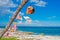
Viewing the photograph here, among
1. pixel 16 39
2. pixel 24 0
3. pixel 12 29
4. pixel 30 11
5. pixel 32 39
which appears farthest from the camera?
pixel 32 39

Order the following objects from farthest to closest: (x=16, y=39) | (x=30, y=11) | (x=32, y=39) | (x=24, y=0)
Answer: (x=32, y=39)
(x=16, y=39)
(x=30, y=11)
(x=24, y=0)

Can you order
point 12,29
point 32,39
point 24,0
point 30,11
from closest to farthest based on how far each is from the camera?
point 24,0
point 30,11
point 12,29
point 32,39

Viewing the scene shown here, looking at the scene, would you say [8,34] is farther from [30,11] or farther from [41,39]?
[30,11]

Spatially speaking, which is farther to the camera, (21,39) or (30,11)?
(21,39)

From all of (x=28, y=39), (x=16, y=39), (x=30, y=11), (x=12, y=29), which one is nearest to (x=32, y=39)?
(x=28, y=39)

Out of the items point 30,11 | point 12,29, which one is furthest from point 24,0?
point 12,29

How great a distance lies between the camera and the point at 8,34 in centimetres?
865

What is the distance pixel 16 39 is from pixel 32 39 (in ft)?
2.88

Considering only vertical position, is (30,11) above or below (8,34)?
below

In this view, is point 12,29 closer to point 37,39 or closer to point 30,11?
point 37,39

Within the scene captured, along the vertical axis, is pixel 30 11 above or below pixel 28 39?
below

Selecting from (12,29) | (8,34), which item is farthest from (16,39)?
(12,29)

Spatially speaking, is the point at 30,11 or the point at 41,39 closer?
the point at 30,11

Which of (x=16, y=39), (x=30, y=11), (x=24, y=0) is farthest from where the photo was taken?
(x=16, y=39)
